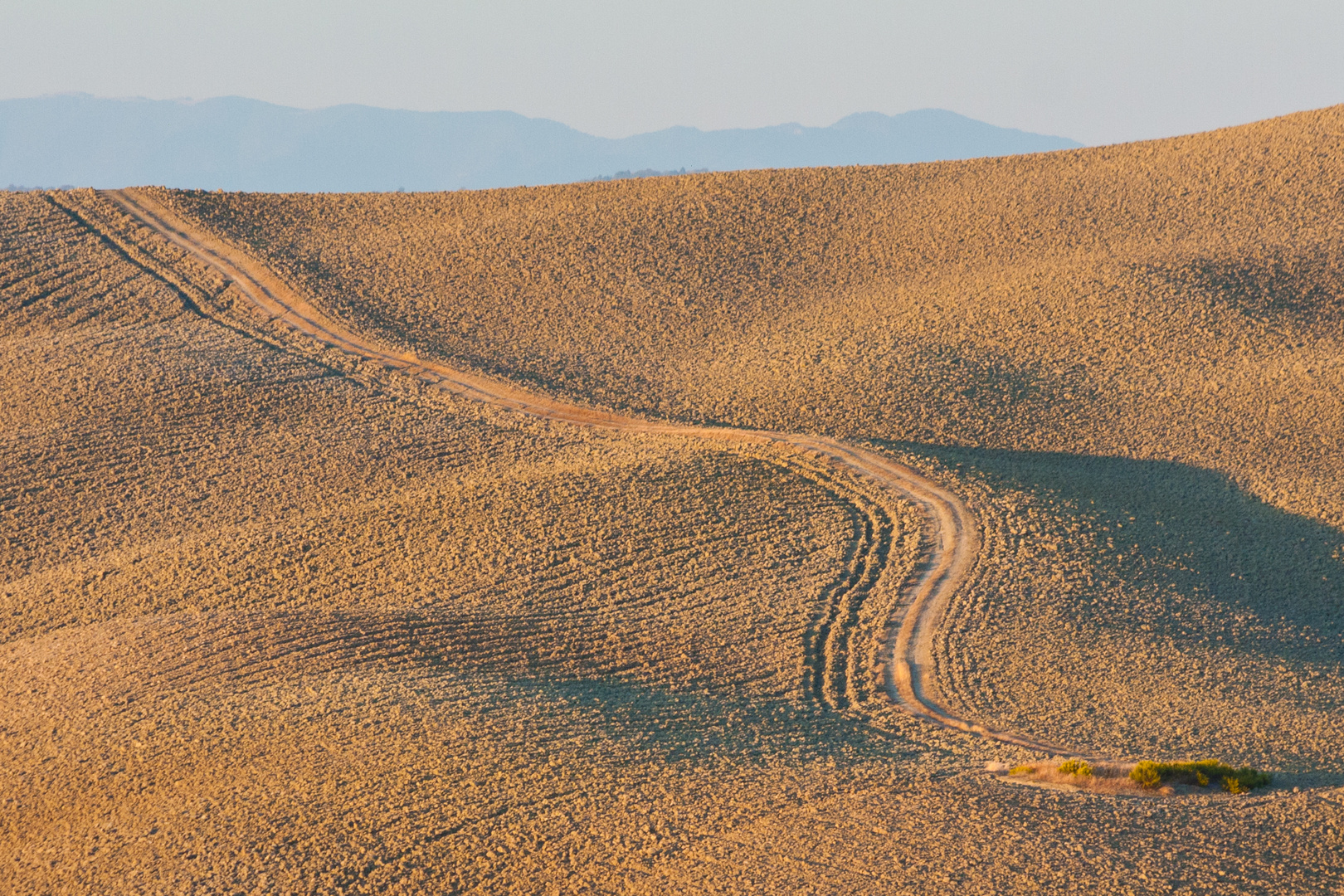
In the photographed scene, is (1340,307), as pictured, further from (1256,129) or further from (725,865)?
(725,865)

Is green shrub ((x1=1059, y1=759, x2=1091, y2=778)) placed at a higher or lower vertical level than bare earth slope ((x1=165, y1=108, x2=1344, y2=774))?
lower

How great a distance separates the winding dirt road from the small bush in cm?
135

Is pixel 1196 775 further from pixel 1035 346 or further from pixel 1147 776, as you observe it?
pixel 1035 346

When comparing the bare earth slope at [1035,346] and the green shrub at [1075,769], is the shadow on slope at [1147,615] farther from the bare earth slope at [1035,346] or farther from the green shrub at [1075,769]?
the green shrub at [1075,769]

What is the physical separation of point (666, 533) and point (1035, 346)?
15.4m

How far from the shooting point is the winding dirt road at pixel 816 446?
16.8 meters

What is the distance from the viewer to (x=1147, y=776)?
42.2 feet

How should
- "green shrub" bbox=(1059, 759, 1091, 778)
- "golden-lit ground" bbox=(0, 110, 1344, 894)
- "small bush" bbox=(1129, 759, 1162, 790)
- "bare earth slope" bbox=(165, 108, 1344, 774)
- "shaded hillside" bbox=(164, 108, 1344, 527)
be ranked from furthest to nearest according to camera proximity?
"shaded hillside" bbox=(164, 108, 1344, 527) < "bare earth slope" bbox=(165, 108, 1344, 774) < "green shrub" bbox=(1059, 759, 1091, 778) < "small bush" bbox=(1129, 759, 1162, 790) < "golden-lit ground" bbox=(0, 110, 1344, 894)

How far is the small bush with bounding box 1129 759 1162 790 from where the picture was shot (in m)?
12.8

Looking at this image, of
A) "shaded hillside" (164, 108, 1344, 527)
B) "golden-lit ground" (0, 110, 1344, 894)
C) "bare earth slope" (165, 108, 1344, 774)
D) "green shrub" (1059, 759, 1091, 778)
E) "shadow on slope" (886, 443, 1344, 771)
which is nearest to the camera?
"golden-lit ground" (0, 110, 1344, 894)

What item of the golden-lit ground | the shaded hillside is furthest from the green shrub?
the shaded hillside

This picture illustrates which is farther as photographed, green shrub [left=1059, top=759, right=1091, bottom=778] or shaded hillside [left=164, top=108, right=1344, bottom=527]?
shaded hillside [left=164, top=108, right=1344, bottom=527]

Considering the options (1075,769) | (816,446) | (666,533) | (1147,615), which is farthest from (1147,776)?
(816,446)

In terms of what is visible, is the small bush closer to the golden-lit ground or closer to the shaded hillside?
the golden-lit ground
